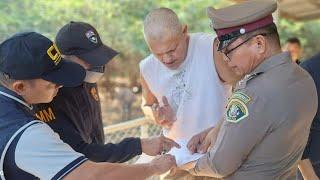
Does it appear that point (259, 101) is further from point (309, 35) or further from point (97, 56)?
point (309, 35)

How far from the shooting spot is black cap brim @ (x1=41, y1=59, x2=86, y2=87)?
6.16 feet

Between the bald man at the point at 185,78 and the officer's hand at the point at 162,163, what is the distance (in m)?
0.12

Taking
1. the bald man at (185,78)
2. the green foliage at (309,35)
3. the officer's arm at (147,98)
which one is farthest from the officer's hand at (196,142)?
the green foliage at (309,35)

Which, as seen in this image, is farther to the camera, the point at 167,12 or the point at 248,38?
the point at 167,12

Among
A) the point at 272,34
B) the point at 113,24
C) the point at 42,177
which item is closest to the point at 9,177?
the point at 42,177

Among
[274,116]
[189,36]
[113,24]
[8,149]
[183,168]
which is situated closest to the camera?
[8,149]

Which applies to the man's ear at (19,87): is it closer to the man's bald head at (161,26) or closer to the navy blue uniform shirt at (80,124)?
the navy blue uniform shirt at (80,124)

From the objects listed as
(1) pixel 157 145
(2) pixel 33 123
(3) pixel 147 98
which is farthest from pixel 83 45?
(2) pixel 33 123

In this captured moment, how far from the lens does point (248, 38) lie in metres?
1.90

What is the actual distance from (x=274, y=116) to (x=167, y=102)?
0.78m

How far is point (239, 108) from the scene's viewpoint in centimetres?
188

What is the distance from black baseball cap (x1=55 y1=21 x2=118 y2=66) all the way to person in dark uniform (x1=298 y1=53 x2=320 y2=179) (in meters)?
1.02

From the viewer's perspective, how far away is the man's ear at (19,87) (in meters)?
1.83

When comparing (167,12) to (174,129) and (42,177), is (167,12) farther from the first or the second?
(42,177)
